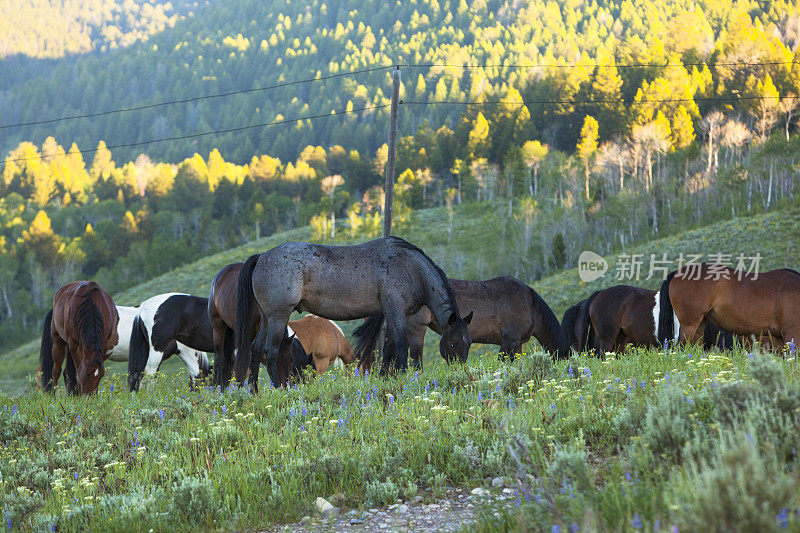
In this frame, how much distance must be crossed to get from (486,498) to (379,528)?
0.73 metres

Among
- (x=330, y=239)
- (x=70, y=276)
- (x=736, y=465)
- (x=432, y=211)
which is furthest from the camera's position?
(x=70, y=276)

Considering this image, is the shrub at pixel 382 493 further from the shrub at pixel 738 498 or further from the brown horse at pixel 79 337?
the brown horse at pixel 79 337

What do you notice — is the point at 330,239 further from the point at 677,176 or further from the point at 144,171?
the point at 144,171

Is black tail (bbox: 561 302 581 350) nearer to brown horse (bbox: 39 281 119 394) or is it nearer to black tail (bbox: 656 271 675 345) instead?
black tail (bbox: 656 271 675 345)

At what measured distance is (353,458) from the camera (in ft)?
17.7

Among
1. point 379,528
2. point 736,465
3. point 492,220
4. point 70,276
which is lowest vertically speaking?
point 70,276

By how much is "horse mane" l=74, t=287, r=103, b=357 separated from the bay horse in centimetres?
894

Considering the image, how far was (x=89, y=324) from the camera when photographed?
1009 cm

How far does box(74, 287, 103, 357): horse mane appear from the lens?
32.9 feet

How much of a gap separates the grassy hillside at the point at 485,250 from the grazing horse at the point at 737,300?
32.0 metres

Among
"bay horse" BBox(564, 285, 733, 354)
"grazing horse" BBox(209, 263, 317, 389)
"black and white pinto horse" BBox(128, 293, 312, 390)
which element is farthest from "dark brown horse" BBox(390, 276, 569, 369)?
"black and white pinto horse" BBox(128, 293, 312, 390)

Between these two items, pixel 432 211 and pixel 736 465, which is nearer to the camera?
pixel 736 465

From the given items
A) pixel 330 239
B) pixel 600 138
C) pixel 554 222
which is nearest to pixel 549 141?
pixel 600 138

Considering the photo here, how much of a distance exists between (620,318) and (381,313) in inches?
256
